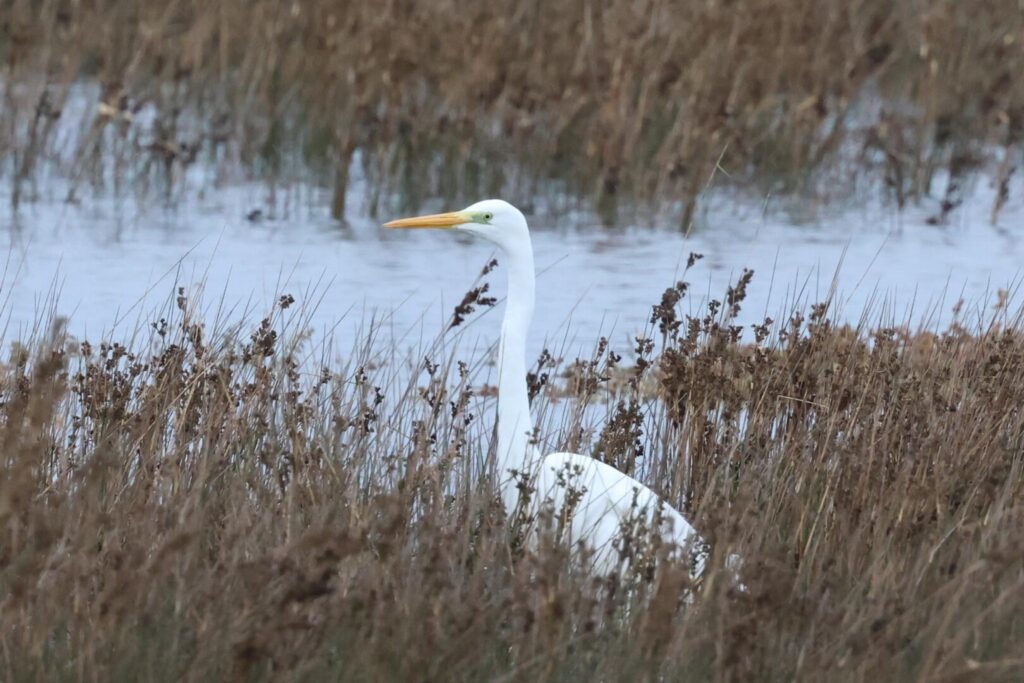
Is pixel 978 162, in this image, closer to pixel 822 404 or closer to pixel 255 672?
pixel 822 404

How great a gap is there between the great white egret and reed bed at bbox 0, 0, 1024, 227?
5.40 metres

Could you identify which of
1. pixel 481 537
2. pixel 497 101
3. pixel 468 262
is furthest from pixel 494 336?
pixel 481 537

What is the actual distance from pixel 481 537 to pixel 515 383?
0.74m

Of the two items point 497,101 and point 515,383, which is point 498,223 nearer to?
point 515,383

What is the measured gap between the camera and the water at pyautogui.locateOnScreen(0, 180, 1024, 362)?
809cm

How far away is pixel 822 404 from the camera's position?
484 cm

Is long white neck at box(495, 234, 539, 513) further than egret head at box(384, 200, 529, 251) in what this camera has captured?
No

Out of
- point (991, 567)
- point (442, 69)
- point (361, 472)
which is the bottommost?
point (361, 472)

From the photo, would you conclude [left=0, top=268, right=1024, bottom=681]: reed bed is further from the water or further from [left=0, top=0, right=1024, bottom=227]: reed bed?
[left=0, top=0, right=1024, bottom=227]: reed bed

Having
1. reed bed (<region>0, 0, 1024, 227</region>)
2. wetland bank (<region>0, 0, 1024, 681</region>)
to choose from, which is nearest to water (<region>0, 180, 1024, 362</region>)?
wetland bank (<region>0, 0, 1024, 681</region>)

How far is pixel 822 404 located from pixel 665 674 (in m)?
1.91

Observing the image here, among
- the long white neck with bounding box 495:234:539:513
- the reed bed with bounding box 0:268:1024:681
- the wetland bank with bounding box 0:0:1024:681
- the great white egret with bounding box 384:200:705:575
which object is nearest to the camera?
the reed bed with bounding box 0:268:1024:681

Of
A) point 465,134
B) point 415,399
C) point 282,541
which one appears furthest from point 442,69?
point 282,541

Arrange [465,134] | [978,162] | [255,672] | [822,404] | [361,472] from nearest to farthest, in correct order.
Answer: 1. [255,672]
2. [361,472]
3. [822,404]
4. [465,134]
5. [978,162]
